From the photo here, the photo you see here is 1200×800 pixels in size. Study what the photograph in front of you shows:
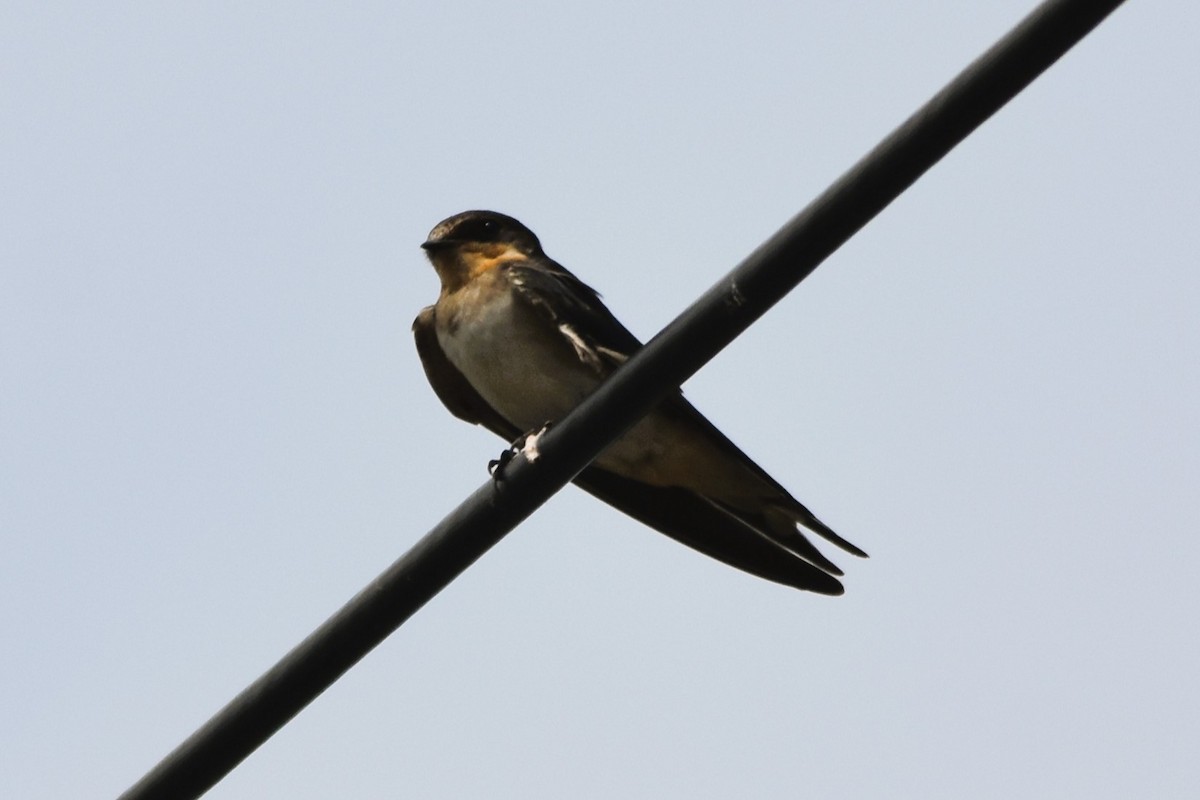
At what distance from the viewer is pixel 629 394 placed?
377cm

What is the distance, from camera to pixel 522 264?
7023mm

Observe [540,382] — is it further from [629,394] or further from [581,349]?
[629,394]

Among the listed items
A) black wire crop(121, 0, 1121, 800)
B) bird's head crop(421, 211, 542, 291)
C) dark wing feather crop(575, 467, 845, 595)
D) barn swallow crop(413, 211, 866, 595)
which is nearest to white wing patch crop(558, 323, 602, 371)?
barn swallow crop(413, 211, 866, 595)

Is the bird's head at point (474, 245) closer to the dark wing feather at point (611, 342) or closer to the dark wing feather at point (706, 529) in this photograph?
the dark wing feather at point (611, 342)

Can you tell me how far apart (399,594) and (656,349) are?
743 millimetres

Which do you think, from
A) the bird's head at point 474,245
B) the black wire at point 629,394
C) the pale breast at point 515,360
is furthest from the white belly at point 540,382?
the black wire at point 629,394

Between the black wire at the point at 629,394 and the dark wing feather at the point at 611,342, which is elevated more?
the dark wing feather at the point at 611,342

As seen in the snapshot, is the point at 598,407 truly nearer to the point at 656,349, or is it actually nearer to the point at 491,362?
the point at 656,349

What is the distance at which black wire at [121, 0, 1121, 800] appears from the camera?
3.18m

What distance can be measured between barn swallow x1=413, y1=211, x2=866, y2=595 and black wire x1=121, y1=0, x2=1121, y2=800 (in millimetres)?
2454

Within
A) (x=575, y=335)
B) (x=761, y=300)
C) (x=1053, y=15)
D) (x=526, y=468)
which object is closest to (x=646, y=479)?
(x=575, y=335)

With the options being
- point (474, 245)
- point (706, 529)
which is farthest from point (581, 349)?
point (474, 245)

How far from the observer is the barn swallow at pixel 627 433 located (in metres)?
6.43

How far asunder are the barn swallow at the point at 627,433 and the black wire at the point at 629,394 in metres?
2.45
